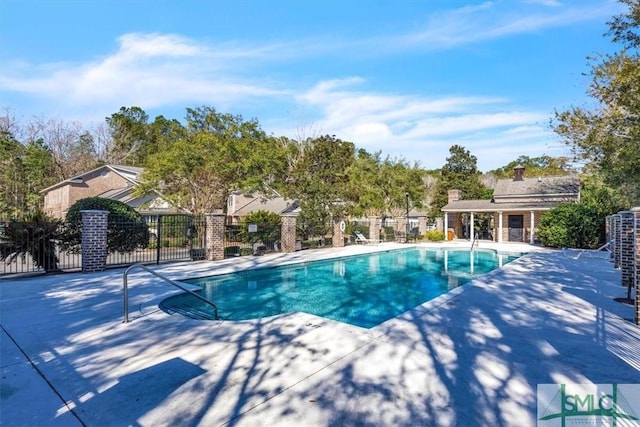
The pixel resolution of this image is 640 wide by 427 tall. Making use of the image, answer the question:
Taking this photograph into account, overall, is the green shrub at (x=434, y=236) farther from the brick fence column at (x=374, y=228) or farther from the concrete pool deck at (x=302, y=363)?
the concrete pool deck at (x=302, y=363)

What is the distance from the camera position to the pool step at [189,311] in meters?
7.13

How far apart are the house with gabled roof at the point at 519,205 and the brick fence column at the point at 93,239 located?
840 inches

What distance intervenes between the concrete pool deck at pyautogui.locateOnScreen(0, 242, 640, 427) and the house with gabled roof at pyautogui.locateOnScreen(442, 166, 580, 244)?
64.0 feet

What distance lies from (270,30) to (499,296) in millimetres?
12606

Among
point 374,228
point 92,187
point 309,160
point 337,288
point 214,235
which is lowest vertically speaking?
point 337,288

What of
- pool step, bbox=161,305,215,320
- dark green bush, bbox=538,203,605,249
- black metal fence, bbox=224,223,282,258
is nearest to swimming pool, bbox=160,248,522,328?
pool step, bbox=161,305,215,320

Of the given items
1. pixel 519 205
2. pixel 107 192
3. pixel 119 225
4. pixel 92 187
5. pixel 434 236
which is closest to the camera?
pixel 119 225

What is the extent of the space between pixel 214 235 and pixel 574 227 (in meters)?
19.6

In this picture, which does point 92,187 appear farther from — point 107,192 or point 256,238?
point 256,238

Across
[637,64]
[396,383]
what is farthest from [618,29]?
[396,383]

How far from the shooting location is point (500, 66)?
16375 mm

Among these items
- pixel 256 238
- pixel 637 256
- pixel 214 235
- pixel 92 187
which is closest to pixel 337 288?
pixel 214 235

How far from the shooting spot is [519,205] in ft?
82.1

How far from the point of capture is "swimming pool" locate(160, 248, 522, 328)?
800 cm
